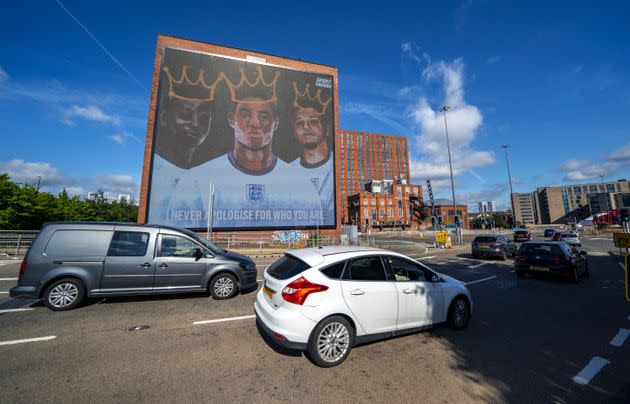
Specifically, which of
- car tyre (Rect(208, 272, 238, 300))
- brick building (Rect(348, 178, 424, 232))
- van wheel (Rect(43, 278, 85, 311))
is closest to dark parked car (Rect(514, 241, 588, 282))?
car tyre (Rect(208, 272, 238, 300))

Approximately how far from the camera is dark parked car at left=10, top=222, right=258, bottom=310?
5.46 meters

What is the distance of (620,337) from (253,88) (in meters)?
30.0

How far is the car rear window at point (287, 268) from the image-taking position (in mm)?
3690

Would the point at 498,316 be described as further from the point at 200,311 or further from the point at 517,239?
the point at 517,239

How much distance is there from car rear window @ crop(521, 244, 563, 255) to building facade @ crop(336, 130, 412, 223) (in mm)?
81924

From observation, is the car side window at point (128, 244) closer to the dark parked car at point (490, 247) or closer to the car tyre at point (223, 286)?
the car tyre at point (223, 286)

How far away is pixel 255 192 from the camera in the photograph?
84.9 feet

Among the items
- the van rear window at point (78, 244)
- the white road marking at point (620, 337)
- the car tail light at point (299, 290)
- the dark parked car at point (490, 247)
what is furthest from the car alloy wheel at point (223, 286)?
the dark parked car at point (490, 247)

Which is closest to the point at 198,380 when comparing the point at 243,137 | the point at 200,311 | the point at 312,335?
the point at 312,335

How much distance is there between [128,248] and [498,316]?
27.9 feet

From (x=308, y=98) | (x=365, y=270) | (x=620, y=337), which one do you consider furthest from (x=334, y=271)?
(x=308, y=98)

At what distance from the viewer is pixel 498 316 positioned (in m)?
5.44

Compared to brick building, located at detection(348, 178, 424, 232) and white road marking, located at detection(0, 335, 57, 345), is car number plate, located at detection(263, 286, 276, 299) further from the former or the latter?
brick building, located at detection(348, 178, 424, 232)

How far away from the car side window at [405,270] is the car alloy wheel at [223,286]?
14.2ft
